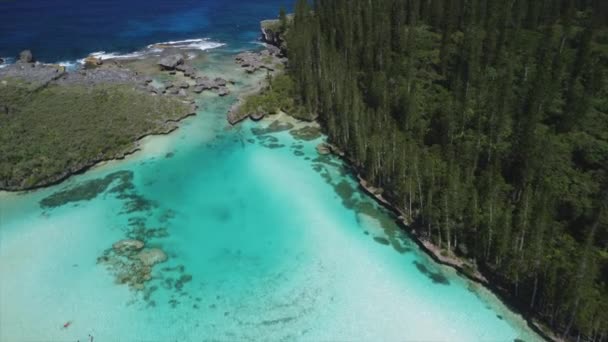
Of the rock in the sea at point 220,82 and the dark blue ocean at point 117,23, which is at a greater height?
the dark blue ocean at point 117,23

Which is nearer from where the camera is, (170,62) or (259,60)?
(170,62)

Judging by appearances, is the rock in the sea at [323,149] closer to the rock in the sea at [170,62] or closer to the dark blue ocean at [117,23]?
the rock in the sea at [170,62]

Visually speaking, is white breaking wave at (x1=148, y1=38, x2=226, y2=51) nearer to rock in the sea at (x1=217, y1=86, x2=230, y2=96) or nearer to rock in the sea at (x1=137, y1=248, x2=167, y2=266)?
rock in the sea at (x1=217, y1=86, x2=230, y2=96)

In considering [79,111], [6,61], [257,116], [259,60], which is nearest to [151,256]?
[257,116]

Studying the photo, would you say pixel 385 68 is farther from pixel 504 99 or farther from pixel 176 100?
pixel 176 100

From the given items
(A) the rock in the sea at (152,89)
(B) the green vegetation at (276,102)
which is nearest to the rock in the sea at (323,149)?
(B) the green vegetation at (276,102)

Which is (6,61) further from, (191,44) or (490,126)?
(490,126)
